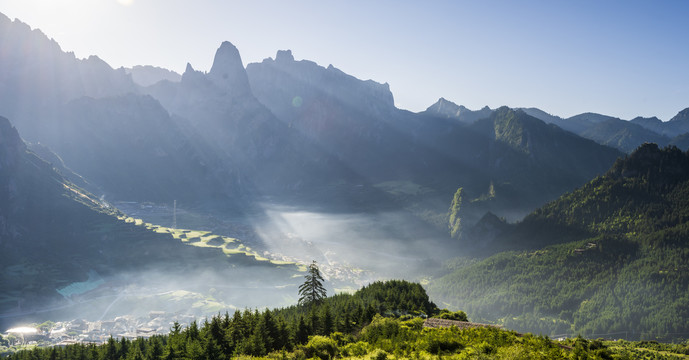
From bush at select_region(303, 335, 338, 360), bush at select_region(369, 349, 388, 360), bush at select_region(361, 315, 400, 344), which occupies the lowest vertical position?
bush at select_region(303, 335, 338, 360)

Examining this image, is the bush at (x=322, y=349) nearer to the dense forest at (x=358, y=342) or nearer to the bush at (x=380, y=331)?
the dense forest at (x=358, y=342)

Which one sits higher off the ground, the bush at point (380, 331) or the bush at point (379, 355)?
the bush at point (379, 355)

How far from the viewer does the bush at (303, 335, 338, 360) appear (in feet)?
178

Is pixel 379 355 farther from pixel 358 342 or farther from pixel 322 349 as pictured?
pixel 358 342

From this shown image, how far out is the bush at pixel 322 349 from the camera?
178ft

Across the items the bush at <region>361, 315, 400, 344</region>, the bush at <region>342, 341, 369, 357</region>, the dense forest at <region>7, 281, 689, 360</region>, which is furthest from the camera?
the bush at <region>361, 315, 400, 344</region>

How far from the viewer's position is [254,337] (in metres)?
59.4

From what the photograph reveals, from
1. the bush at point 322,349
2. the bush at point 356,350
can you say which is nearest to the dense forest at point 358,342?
the bush at point 322,349

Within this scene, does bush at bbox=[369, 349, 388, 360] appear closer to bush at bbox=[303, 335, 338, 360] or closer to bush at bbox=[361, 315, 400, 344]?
bush at bbox=[361, 315, 400, 344]

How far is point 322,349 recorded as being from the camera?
56.2 metres

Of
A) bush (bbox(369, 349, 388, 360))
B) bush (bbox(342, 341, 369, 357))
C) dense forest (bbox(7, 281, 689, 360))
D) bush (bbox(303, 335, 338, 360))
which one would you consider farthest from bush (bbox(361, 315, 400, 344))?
bush (bbox(369, 349, 388, 360))

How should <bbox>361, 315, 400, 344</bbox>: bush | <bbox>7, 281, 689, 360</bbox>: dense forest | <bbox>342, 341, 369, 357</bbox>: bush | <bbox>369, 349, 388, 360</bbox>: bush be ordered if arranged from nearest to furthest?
1. <bbox>7, 281, 689, 360</bbox>: dense forest
2. <bbox>369, 349, 388, 360</bbox>: bush
3. <bbox>342, 341, 369, 357</bbox>: bush
4. <bbox>361, 315, 400, 344</bbox>: bush

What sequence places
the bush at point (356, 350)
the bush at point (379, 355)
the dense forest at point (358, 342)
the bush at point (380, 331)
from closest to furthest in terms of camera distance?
the dense forest at point (358, 342), the bush at point (379, 355), the bush at point (356, 350), the bush at point (380, 331)

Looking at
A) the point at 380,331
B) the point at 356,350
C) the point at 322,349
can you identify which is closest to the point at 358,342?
the point at 380,331
